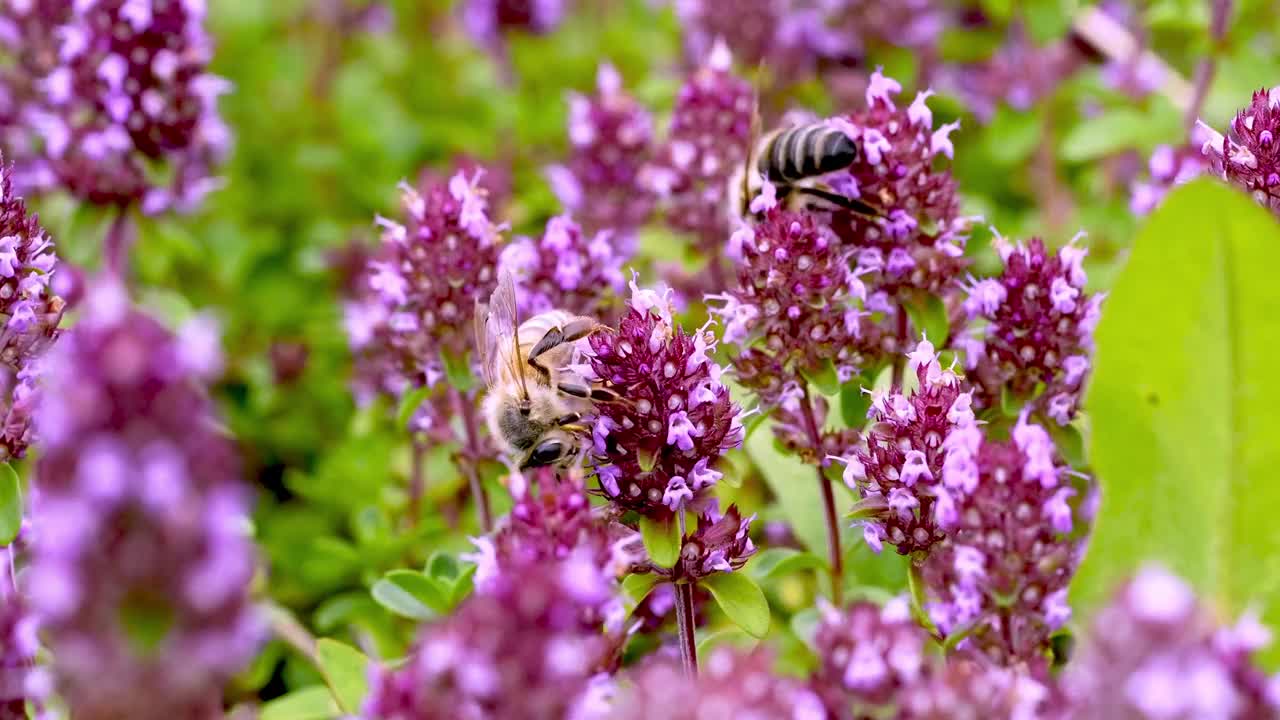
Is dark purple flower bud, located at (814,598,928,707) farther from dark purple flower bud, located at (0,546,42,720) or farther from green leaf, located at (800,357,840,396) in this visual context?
dark purple flower bud, located at (0,546,42,720)

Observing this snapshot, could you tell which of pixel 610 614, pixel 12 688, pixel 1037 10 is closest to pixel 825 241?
pixel 610 614

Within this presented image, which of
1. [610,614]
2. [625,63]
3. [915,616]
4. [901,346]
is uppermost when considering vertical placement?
[625,63]

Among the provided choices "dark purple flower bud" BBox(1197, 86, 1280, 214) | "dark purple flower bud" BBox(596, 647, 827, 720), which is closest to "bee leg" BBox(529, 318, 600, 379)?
"dark purple flower bud" BBox(596, 647, 827, 720)

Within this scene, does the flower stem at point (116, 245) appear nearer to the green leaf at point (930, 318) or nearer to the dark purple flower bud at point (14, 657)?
the dark purple flower bud at point (14, 657)

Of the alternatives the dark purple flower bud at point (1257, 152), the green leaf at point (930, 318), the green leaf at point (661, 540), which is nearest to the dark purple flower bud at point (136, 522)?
the green leaf at point (661, 540)

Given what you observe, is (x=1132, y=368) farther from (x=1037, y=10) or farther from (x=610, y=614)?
(x=1037, y=10)

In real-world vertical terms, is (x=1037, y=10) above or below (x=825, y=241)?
above

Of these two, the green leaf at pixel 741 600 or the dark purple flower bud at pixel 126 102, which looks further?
the dark purple flower bud at pixel 126 102
